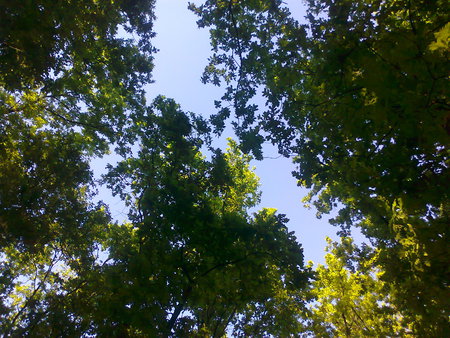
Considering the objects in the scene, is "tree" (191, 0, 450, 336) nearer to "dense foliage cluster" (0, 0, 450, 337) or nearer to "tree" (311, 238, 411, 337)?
"dense foliage cluster" (0, 0, 450, 337)

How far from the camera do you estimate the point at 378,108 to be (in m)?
3.14

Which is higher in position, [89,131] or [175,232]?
[89,131]

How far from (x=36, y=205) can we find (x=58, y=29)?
7516 millimetres

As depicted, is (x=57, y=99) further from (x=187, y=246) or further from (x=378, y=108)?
(x=378, y=108)

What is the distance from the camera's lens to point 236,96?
8.88 metres

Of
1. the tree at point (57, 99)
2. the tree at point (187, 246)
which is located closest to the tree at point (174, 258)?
the tree at point (187, 246)

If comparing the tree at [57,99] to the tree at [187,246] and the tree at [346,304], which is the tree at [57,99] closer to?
the tree at [187,246]

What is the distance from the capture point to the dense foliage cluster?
3.95 metres

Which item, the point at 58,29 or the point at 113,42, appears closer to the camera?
the point at 58,29

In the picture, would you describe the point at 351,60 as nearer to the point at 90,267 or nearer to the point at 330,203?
the point at 330,203

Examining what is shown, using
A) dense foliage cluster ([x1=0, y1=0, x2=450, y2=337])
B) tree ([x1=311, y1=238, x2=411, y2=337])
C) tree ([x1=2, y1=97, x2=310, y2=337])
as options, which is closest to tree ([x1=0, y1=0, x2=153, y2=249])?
dense foliage cluster ([x1=0, y1=0, x2=450, y2=337])

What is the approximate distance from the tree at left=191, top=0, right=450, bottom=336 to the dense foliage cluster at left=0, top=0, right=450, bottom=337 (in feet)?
0.10

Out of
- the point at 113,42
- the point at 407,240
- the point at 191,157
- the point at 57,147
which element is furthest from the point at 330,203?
the point at 57,147

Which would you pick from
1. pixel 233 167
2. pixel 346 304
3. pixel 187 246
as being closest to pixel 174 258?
pixel 187 246
